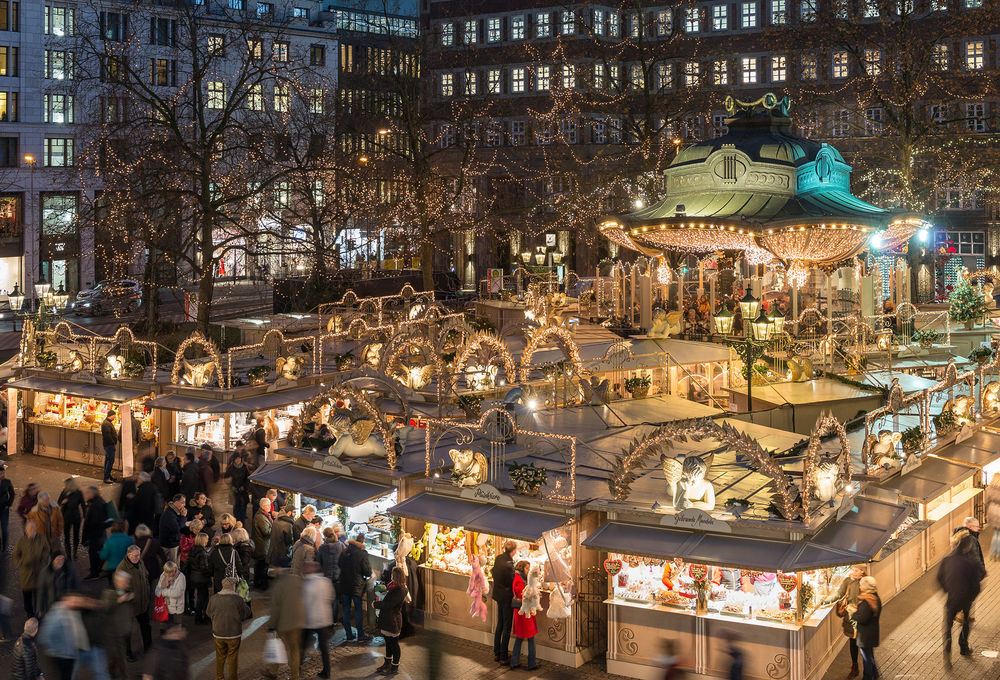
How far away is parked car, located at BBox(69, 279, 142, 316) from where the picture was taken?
46.9 meters

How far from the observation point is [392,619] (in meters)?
13.2

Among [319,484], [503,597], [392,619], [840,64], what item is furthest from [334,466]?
[840,64]

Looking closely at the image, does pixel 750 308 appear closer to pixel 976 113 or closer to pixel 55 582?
pixel 55 582

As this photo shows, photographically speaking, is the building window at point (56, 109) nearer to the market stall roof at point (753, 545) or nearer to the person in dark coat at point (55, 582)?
the person in dark coat at point (55, 582)

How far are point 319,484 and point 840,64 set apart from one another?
1705 inches

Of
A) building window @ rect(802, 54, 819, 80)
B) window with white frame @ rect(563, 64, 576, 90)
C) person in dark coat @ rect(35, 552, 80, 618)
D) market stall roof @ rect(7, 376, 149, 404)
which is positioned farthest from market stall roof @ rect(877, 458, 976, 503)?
window with white frame @ rect(563, 64, 576, 90)

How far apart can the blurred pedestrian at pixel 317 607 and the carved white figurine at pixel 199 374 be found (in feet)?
35.4

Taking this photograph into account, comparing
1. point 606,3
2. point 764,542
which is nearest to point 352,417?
point 764,542

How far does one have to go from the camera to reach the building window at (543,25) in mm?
57469

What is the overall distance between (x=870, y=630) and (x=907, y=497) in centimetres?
325

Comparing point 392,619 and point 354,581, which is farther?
point 354,581

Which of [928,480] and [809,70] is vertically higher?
[809,70]

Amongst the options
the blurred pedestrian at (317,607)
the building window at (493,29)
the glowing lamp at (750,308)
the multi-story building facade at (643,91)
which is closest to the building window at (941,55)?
the multi-story building facade at (643,91)

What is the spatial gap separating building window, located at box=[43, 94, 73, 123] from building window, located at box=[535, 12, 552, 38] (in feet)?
82.2
